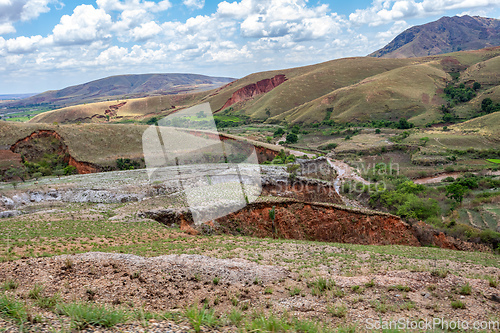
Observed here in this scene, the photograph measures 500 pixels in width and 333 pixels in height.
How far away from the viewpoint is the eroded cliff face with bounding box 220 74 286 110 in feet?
508

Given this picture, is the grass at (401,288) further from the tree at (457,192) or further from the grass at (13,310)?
the tree at (457,192)

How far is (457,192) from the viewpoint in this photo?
35406 mm

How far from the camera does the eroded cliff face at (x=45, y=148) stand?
45.4m

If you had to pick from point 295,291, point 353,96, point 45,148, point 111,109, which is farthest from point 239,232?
point 111,109

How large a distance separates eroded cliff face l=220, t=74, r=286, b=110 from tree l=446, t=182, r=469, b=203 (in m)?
124

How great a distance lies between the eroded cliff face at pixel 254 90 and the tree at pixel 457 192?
12381 centimetres

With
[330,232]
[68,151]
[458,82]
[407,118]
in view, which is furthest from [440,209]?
[458,82]

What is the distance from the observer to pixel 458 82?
A: 4235 inches

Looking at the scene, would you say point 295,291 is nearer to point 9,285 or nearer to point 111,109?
point 9,285

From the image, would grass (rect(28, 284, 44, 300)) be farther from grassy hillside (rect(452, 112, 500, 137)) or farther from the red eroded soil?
grassy hillside (rect(452, 112, 500, 137))

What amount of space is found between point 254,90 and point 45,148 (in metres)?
124

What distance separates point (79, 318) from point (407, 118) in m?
97.0

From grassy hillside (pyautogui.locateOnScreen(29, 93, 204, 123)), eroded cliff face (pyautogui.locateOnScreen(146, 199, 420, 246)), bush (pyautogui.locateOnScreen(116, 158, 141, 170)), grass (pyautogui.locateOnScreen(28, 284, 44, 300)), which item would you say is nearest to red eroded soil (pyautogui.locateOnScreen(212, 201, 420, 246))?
eroded cliff face (pyautogui.locateOnScreen(146, 199, 420, 246))
